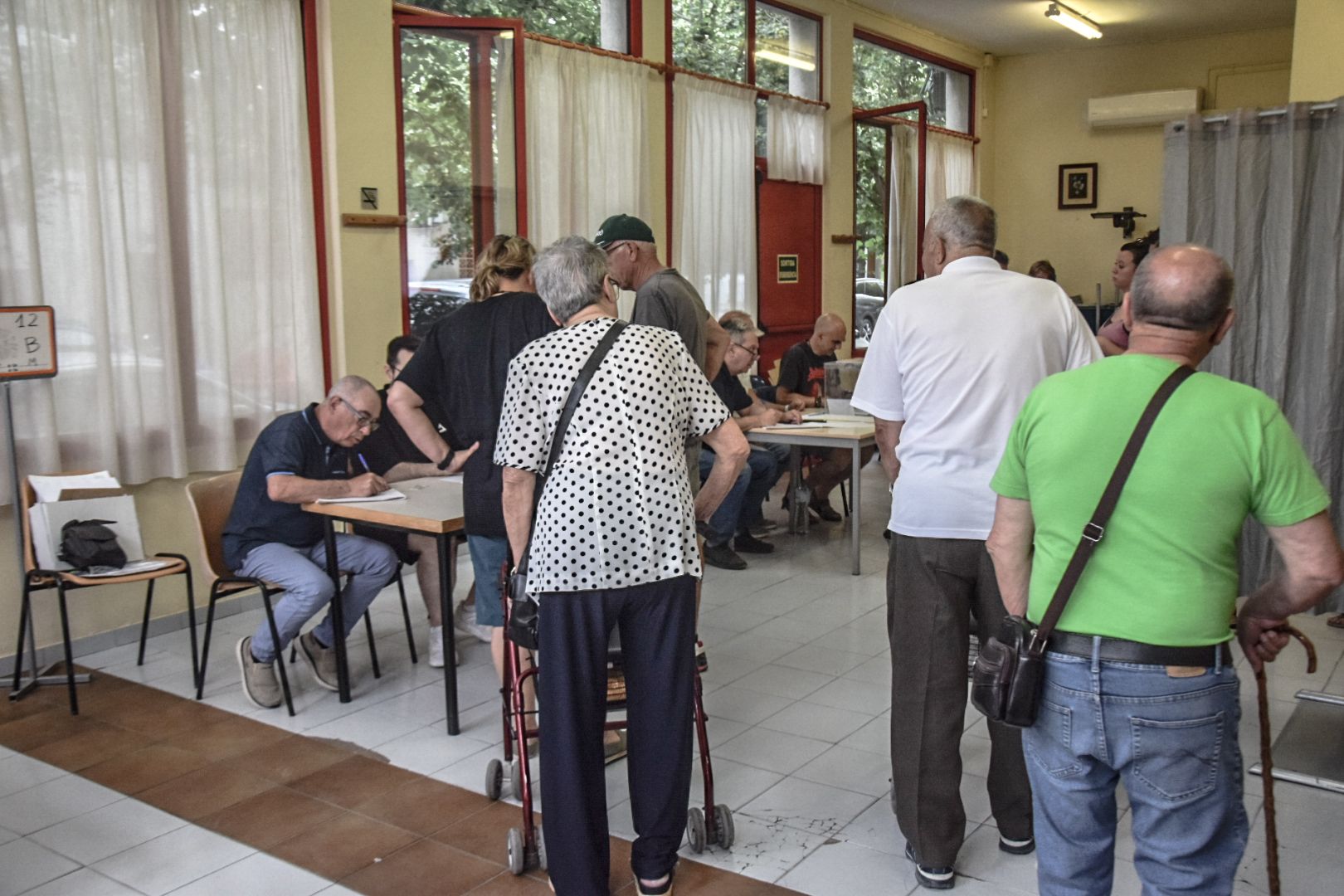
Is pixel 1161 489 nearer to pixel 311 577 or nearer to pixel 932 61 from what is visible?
pixel 311 577

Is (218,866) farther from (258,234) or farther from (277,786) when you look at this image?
(258,234)

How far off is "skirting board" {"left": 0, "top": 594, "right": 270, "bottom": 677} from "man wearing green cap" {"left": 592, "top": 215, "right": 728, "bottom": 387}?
8.86 feet

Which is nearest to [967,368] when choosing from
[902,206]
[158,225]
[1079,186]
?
[158,225]

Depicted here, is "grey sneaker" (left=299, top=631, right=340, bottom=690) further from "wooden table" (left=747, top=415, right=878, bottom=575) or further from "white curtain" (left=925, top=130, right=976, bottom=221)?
"white curtain" (left=925, top=130, right=976, bottom=221)

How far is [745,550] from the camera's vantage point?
20.9 feet

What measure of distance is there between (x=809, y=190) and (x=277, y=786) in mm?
6787

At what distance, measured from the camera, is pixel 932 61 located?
35.1ft

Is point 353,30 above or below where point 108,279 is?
above

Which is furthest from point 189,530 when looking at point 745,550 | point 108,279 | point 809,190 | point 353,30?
point 809,190

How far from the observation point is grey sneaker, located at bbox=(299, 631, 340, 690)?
13.8 ft

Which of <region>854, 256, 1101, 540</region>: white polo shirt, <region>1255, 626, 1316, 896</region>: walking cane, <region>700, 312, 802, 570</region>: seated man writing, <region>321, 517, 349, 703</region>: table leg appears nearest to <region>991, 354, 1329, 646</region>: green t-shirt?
<region>1255, 626, 1316, 896</region>: walking cane

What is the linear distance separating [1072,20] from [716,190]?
12.6ft


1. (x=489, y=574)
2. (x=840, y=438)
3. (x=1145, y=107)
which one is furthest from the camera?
(x=1145, y=107)

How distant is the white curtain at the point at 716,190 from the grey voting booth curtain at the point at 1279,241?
164 inches
